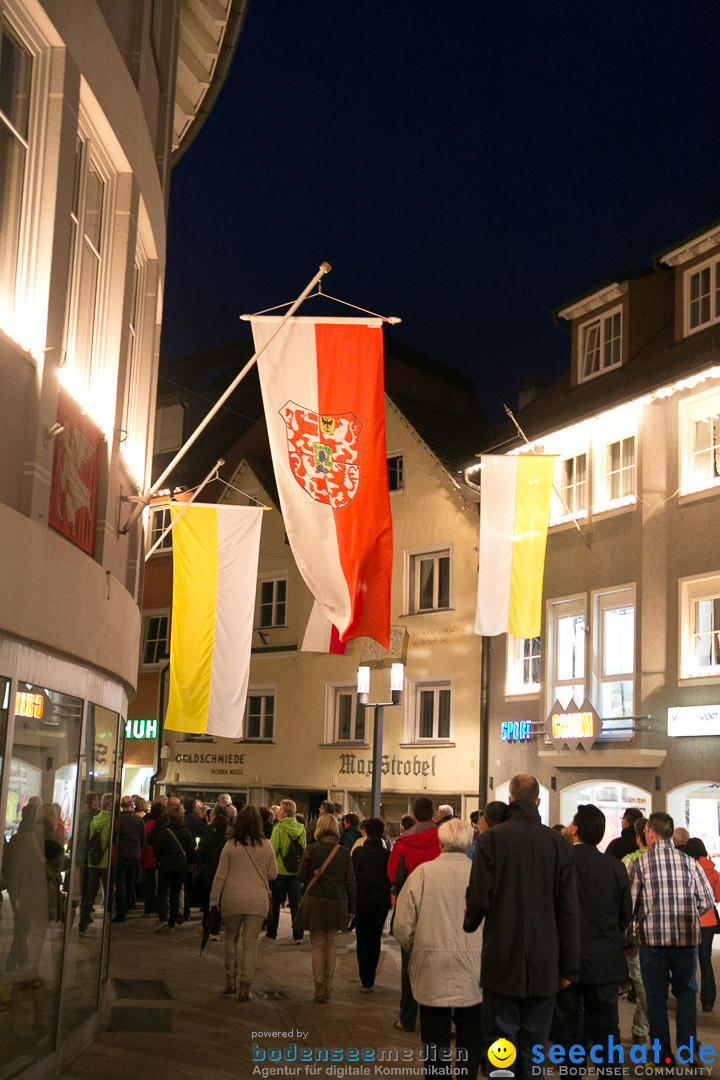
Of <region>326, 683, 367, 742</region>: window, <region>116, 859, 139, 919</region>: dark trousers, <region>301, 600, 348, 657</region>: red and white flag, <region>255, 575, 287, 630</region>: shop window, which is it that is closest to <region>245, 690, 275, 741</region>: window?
<region>255, 575, 287, 630</region>: shop window

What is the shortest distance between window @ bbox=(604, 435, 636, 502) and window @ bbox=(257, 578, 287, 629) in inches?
509

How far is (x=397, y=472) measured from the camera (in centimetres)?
3225

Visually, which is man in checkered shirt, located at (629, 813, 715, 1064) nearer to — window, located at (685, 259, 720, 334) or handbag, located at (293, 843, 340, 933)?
handbag, located at (293, 843, 340, 933)

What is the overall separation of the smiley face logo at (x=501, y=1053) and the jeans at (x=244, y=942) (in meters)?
5.49

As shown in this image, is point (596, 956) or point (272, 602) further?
point (272, 602)

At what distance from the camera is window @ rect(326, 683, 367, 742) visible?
3228cm

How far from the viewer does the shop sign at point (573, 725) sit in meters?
23.0

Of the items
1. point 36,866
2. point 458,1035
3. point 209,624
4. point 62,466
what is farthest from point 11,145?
point 209,624

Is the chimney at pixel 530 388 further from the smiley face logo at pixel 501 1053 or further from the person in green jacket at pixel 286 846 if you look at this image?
the smiley face logo at pixel 501 1053

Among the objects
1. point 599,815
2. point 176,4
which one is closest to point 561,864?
point 599,815

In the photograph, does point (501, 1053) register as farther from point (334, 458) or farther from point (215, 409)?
point (215, 409)

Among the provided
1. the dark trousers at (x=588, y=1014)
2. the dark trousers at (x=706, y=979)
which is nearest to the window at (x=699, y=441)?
the dark trousers at (x=706, y=979)

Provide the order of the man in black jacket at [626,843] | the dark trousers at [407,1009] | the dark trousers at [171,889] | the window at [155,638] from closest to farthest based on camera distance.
A: the dark trousers at [407,1009] → the man in black jacket at [626,843] → the dark trousers at [171,889] → the window at [155,638]

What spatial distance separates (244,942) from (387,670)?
60.9ft
